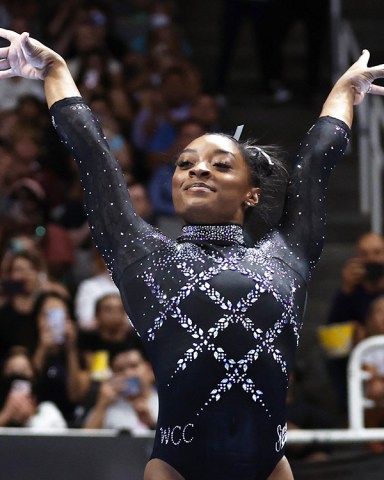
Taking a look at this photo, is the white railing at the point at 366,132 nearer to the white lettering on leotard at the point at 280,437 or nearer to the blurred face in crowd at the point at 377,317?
the blurred face in crowd at the point at 377,317

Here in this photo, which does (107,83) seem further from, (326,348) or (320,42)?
(326,348)

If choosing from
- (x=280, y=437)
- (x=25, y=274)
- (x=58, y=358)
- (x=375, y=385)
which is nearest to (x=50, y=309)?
(x=58, y=358)

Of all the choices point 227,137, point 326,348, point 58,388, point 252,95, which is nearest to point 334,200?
point 252,95

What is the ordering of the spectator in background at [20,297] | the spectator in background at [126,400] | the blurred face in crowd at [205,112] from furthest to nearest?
the blurred face in crowd at [205,112]
the spectator in background at [20,297]
the spectator in background at [126,400]

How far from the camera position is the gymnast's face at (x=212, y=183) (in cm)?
312

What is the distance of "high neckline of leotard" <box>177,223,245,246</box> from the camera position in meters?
3.14

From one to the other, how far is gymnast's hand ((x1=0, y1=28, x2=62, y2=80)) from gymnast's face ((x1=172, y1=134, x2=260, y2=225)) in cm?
47

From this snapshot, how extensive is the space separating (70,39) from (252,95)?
5.02 ft

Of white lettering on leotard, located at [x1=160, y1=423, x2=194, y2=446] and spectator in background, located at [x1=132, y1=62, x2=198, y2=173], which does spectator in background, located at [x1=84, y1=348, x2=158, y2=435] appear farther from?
white lettering on leotard, located at [x1=160, y1=423, x2=194, y2=446]

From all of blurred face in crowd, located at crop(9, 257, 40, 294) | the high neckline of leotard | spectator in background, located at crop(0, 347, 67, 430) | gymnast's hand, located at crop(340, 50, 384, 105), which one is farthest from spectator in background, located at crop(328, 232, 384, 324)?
the high neckline of leotard

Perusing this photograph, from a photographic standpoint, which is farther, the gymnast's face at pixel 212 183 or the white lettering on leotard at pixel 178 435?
the gymnast's face at pixel 212 183

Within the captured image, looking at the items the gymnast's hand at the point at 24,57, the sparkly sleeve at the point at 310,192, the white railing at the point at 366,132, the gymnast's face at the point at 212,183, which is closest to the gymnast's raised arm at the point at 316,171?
the sparkly sleeve at the point at 310,192

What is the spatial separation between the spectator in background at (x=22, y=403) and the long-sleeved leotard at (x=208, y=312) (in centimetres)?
263

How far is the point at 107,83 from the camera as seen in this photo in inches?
345
